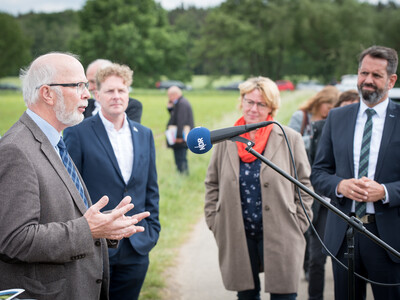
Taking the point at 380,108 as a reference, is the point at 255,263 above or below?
below

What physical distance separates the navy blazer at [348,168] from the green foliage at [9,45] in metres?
37.3

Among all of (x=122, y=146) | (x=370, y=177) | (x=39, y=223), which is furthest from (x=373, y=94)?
(x=39, y=223)

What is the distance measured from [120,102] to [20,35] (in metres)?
41.5

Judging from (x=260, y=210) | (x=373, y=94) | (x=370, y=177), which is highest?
(x=373, y=94)

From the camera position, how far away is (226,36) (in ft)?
242

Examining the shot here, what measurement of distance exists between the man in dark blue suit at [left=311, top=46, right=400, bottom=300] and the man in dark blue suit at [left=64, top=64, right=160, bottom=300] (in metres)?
1.39

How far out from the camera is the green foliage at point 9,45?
122 ft

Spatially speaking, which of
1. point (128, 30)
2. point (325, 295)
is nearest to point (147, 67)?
point (128, 30)

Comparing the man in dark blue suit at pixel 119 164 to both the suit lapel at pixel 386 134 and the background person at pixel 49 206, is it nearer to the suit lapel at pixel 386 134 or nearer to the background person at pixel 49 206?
the background person at pixel 49 206

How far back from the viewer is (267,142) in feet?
12.5

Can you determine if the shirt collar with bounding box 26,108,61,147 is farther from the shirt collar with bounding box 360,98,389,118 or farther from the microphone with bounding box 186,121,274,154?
the shirt collar with bounding box 360,98,389,118

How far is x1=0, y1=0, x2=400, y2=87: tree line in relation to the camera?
198ft

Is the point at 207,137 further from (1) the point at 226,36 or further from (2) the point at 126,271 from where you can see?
(1) the point at 226,36

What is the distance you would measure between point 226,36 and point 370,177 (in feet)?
240
